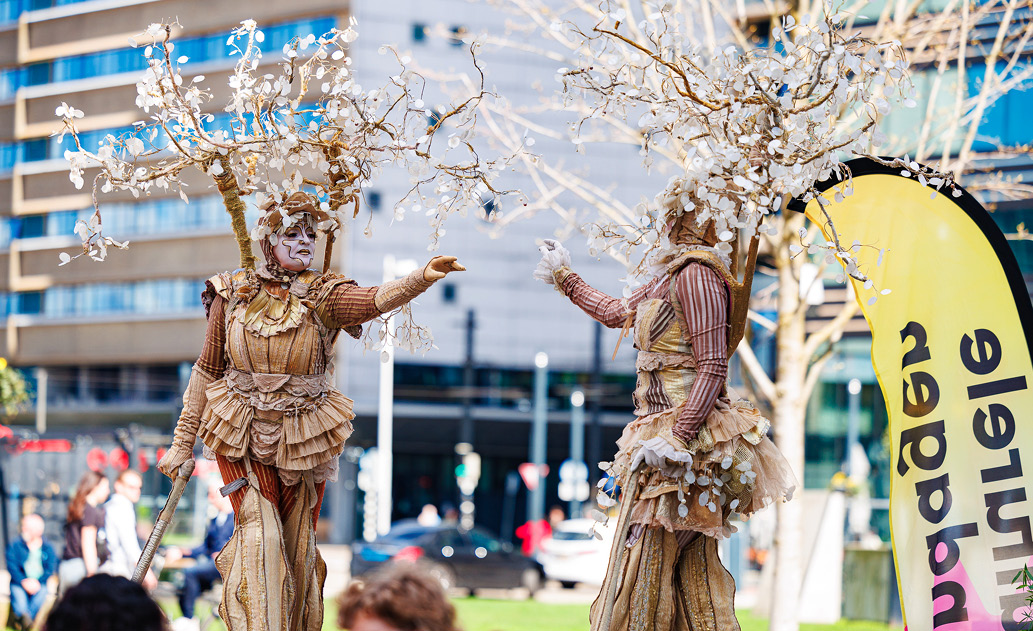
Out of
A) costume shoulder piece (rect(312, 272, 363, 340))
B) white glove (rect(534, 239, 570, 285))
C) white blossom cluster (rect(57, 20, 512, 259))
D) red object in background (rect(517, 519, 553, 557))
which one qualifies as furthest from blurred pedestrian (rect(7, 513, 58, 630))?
red object in background (rect(517, 519, 553, 557))

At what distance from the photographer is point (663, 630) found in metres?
4.84

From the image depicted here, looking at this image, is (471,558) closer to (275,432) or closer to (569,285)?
(569,285)

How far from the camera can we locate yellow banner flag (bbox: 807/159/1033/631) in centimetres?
525

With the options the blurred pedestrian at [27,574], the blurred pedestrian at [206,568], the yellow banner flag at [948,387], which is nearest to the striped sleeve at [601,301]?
the yellow banner flag at [948,387]

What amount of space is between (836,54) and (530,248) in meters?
43.7

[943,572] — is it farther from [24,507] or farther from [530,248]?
[530,248]

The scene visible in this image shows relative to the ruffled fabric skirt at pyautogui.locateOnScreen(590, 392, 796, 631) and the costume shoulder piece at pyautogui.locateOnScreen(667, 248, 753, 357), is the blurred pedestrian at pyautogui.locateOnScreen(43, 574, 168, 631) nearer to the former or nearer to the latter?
the ruffled fabric skirt at pyautogui.locateOnScreen(590, 392, 796, 631)

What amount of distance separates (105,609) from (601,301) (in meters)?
3.12

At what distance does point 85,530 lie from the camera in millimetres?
10008

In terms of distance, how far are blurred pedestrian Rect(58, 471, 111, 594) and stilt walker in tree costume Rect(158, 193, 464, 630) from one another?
213 inches

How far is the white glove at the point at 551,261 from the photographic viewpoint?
539cm

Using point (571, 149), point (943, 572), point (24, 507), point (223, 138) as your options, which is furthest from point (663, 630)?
point (571, 149)

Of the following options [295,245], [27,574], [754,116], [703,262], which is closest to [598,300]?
[703,262]

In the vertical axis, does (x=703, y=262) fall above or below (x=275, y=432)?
Result: above
